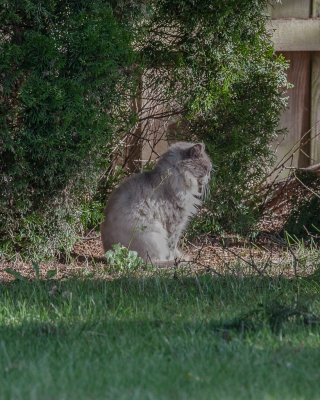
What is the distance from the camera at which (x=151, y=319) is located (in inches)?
163

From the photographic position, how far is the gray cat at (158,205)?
6.58 metres

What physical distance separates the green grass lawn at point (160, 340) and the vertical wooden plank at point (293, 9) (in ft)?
14.1

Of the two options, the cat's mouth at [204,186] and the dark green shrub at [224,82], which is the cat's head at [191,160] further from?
the dark green shrub at [224,82]

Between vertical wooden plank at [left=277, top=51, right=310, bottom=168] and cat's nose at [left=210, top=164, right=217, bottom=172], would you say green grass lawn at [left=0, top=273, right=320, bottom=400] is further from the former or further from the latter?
vertical wooden plank at [left=277, top=51, right=310, bottom=168]

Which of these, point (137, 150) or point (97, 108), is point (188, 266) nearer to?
point (97, 108)

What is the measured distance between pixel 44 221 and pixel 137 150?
81.6 inches

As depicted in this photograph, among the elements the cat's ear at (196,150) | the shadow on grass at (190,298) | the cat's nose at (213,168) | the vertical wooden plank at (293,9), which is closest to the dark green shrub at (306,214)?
the cat's nose at (213,168)

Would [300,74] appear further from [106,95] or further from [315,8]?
[106,95]

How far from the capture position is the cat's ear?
21.4 ft

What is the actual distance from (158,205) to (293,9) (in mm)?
3508

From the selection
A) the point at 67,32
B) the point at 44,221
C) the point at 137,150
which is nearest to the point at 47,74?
the point at 67,32

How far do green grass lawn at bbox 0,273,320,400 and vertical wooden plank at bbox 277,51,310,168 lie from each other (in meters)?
3.62

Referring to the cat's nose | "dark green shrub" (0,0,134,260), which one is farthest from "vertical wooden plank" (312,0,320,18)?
"dark green shrub" (0,0,134,260)

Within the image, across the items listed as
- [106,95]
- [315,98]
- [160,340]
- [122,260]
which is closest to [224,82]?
[106,95]
